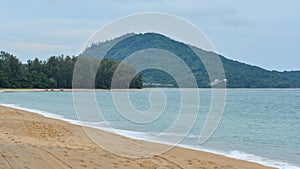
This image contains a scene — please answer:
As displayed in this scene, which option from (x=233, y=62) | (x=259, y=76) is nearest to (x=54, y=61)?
(x=233, y=62)

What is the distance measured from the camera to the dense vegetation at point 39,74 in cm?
11744

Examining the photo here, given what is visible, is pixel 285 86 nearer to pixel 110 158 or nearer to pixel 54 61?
pixel 54 61

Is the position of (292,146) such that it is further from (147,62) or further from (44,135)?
(44,135)

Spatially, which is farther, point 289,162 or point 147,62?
point 147,62

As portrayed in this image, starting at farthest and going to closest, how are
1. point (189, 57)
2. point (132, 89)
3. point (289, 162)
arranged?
point (132, 89)
point (189, 57)
point (289, 162)

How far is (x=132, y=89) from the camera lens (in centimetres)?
13012

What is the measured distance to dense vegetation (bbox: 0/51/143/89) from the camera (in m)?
117

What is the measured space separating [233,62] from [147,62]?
371ft

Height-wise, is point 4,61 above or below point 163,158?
above

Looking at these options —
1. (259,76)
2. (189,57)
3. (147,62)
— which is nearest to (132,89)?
(259,76)

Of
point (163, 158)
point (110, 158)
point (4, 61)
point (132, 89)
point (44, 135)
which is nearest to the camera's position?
point (110, 158)

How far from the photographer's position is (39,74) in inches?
4956

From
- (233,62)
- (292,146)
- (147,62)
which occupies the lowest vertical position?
(292,146)

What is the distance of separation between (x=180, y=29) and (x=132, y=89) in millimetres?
116813
